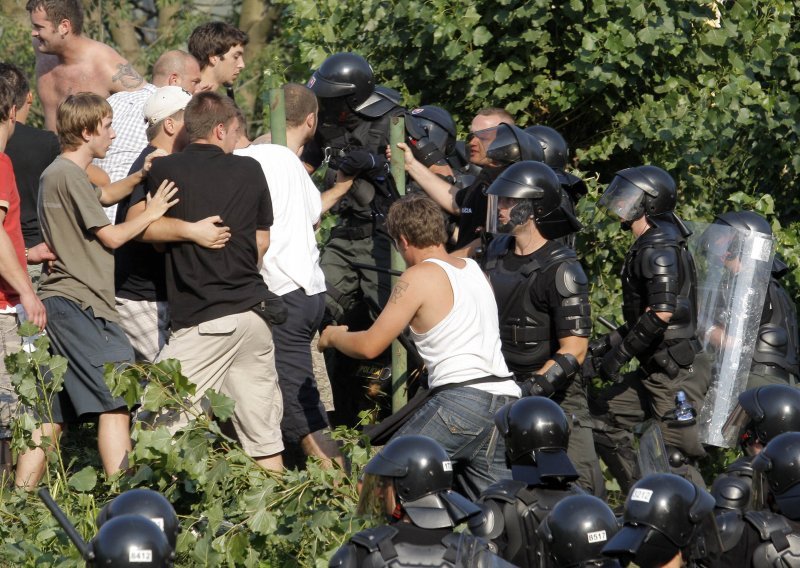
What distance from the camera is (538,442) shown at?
4918mm

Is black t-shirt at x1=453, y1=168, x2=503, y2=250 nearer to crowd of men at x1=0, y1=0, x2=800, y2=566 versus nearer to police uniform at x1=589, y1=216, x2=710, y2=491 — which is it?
crowd of men at x1=0, y1=0, x2=800, y2=566

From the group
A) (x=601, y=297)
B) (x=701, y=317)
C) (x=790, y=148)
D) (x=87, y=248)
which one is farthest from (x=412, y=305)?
(x=790, y=148)

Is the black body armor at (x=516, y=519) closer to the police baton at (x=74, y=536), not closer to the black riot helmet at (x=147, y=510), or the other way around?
the black riot helmet at (x=147, y=510)

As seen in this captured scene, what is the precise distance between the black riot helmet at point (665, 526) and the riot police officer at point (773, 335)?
148 inches

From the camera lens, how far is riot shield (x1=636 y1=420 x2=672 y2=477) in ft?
20.5

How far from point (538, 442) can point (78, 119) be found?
2.47 m

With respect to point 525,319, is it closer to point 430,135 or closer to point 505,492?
point 505,492

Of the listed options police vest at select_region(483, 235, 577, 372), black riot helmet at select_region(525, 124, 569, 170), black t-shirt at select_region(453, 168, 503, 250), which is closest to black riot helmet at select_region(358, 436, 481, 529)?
police vest at select_region(483, 235, 577, 372)

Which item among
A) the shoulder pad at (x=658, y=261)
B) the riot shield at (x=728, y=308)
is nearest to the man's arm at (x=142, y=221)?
the shoulder pad at (x=658, y=261)

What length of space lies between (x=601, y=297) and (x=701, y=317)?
995 mm

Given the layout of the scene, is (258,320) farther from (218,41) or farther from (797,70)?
(797,70)

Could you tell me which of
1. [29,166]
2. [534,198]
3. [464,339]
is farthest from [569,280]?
[29,166]

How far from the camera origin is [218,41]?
722cm

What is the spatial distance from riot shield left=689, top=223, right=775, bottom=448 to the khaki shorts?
2.83m
